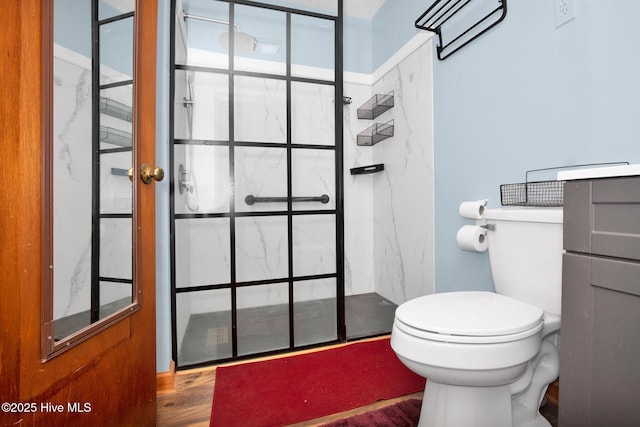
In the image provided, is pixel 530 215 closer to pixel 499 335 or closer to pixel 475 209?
pixel 475 209

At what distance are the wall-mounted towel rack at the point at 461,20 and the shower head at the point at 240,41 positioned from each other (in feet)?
3.05

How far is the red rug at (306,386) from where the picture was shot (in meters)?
1.09

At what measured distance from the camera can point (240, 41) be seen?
1.50 metres

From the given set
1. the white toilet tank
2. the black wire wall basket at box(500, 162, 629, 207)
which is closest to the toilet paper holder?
the white toilet tank

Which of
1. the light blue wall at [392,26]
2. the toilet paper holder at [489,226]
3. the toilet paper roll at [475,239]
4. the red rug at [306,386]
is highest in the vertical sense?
the light blue wall at [392,26]

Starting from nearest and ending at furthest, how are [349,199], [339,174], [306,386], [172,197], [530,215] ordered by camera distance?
[530,215]
[306,386]
[172,197]
[339,174]
[349,199]

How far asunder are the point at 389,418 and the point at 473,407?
324 millimetres

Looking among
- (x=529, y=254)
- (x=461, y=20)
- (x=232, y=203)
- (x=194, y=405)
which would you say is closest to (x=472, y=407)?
(x=529, y=254)

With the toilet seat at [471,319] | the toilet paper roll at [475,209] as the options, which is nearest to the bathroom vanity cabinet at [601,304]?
the toilet seat at [471,319]

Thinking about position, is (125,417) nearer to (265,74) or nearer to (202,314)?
(202,314)

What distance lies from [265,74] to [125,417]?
1.52 m

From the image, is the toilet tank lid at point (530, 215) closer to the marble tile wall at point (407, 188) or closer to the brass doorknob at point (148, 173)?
the marble tile wall at point (407, 188)

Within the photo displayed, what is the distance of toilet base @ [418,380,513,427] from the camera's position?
2.80ft

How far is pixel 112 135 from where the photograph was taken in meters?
0.83
